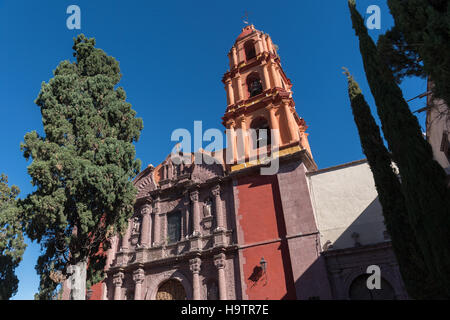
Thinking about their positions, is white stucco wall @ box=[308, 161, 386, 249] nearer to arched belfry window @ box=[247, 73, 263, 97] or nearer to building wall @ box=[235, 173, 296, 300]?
building wall @ box=[235, 173, 296, 300]

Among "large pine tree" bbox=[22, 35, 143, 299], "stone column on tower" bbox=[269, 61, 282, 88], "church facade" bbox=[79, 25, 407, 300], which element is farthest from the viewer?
"stone column on tower" bbox=[269, 61, 282, 88]

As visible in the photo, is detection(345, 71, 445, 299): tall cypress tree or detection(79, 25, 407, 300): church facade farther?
detection(79, 25, 407, 300): church facade

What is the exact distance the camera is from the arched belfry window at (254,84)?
2141 cm

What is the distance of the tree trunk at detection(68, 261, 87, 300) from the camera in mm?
11875

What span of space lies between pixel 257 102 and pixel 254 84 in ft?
8.47

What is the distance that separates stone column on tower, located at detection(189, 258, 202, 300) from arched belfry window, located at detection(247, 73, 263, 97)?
37.5 ft

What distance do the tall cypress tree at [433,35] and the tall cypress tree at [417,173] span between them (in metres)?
1.48

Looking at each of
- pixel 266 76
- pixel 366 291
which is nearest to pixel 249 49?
pixel 266 76

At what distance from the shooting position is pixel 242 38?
2395 centimetres

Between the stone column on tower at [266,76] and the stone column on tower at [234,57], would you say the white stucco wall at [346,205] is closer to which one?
the stone column on tower at [266,76]

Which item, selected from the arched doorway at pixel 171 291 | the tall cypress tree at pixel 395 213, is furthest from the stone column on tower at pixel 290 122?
the arched doorway at pixel 171 291

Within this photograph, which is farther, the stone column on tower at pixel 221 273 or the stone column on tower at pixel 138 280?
the stone column on tower at pixel 138 280

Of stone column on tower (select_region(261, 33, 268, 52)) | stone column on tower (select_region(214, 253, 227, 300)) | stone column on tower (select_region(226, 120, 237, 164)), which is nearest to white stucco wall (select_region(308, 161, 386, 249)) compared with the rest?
stone column on tower (select_region(226, 120, 237, 164))
